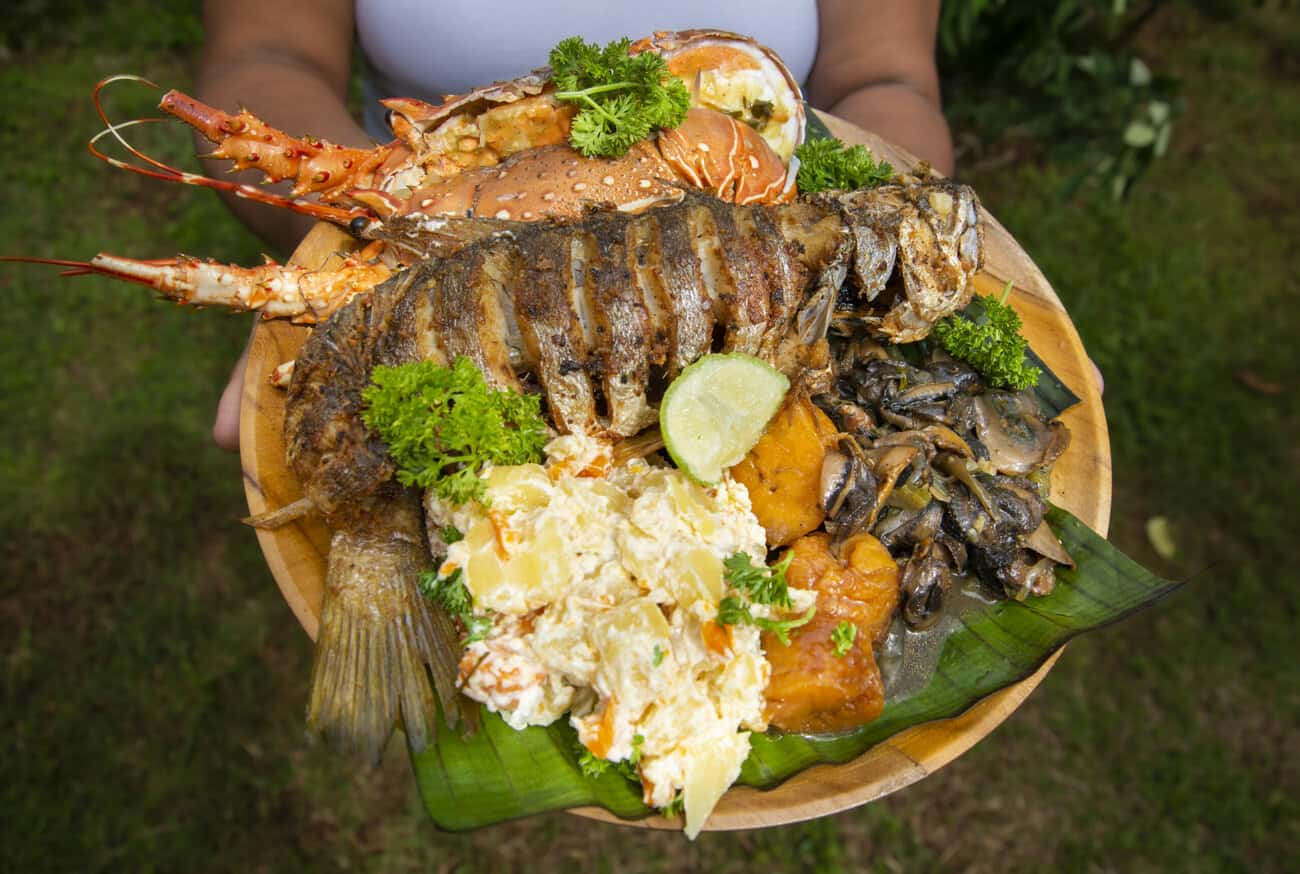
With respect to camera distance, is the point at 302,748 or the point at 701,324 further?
the point at 302,748

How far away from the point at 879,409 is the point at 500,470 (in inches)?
59.3

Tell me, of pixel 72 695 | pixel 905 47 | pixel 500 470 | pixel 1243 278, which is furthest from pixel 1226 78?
pixel 72 695

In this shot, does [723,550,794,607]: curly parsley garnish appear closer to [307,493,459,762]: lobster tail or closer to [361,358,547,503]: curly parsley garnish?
[361,358,547,503]: curly parsley garnish

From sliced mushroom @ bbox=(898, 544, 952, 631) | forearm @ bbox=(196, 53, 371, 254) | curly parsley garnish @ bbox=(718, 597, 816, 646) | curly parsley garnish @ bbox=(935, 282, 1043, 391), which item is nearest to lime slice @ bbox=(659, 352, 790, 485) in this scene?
curly parsley garnish @ bbox=(718, 597, 816, 646)

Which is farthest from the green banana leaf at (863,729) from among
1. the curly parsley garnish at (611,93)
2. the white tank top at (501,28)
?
the white tank top at (501,28)

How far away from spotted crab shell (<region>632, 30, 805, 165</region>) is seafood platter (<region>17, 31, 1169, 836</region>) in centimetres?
27

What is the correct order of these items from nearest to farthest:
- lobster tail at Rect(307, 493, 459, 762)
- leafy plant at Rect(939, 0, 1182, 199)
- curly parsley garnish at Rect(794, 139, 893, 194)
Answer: lobster tail at Rect(307, 493, 459, 762) → curly parsley garnish at Rect(794, 139, 893, 194) → leafy plant at Rect(939, 0, 1182, 199)

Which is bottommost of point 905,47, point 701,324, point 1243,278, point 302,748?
point 302,748

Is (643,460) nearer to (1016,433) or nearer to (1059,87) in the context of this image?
(1016,433)

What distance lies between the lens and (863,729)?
2.87m

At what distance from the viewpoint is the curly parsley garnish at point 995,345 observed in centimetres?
330

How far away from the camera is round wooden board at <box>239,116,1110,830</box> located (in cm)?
270

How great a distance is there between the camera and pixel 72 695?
4875 millimetres

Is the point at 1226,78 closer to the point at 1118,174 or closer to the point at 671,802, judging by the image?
the point at 1118,174
